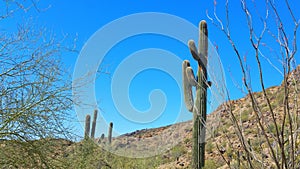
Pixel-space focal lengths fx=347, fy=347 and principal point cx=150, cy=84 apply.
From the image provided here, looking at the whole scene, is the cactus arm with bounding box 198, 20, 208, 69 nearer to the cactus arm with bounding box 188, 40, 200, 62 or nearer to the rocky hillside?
the cactus arm with bounding box 188, 40, 200, 62

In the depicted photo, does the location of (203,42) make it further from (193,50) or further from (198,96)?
(198,96)

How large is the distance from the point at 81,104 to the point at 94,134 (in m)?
7.77

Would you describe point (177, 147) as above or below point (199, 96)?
above

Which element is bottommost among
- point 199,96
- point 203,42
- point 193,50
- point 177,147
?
point 199,96

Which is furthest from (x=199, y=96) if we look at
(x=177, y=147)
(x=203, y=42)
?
(x=177, y=147)

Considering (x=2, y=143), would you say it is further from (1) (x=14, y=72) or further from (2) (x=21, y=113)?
(1) (x=14, y=72)

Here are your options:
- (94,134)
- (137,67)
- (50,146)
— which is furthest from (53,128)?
(94,134)

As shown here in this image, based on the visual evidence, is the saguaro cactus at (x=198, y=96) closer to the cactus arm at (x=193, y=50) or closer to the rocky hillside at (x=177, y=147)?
the cactus arm at (x=193, y=50)

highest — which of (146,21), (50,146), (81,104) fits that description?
(146,21)

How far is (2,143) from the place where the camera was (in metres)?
3.70

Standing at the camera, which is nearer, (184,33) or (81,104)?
(81,104)

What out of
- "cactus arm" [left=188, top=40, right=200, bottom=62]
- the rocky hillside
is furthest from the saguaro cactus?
the rocky hillside

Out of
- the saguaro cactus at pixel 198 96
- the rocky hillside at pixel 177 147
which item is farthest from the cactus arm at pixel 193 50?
the rocky hillside at pixel 177 147

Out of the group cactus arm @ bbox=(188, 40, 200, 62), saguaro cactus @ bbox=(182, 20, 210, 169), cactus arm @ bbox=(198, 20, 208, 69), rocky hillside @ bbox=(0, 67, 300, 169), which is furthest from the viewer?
cactus arm @ bbox=(198, 20, 208, 69)
